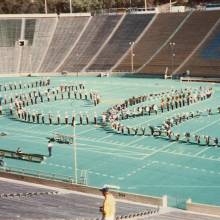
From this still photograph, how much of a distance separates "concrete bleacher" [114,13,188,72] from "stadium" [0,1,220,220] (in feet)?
0.60

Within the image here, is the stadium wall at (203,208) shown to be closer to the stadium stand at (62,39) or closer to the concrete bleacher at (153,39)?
the concrete bleacher at (153,39)

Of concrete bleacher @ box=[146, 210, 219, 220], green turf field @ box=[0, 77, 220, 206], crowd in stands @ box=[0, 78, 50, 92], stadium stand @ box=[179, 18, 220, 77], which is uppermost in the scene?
stadium stand @ box=[179, 18, 220, 77]

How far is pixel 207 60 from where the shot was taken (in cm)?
6862

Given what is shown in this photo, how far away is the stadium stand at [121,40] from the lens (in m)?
75.9

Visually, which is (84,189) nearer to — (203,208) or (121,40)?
(203,208)

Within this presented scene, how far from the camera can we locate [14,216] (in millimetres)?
18562

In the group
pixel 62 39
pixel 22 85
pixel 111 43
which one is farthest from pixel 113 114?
pixel 62 39

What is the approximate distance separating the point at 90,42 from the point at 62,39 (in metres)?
4.80

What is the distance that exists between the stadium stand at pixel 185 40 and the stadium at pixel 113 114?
18 centimetres

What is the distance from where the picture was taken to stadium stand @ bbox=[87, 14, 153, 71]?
75.9 meters

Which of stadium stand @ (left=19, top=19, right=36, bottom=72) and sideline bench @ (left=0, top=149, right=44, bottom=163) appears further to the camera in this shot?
stadium stand @ (left=19, top=19, right=36, bottom=72)

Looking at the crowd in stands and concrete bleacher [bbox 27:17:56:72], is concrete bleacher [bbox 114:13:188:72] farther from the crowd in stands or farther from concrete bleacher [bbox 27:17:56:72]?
the crowd in stands

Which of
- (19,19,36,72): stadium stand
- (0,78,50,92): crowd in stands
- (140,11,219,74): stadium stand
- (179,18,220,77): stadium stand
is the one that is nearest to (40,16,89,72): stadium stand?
(19,19,36,72): stadium stand

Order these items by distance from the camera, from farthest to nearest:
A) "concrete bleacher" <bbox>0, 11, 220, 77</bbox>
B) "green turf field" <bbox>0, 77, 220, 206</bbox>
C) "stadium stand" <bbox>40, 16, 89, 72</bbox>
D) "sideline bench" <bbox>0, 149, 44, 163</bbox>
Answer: "stadium stand" <bbox>40, 16, 89, 72</bbox> → "concrete bleacher" <bbox>0, 11, 220, 77</bbox> → "sideline bench" <bbox>0, 149, 44, 163</bbox> → "green turf field" <bbox>0, 77, 220, 206</bbox>
